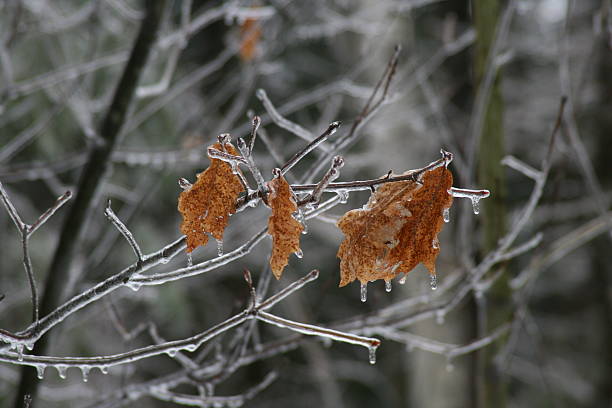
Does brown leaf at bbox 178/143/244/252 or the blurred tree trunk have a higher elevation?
the blurred tree trunk

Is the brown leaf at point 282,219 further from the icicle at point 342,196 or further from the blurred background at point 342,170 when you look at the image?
the blurred background at point 342,170

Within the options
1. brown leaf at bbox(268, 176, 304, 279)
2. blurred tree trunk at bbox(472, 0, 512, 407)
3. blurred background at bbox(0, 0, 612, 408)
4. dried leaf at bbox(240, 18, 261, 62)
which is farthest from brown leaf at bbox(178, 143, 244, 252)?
dried leaf at bbox(240, 18, 261, 62)

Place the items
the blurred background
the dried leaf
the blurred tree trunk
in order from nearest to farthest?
the blurred background
the blurred tree trunk
the dried leaf

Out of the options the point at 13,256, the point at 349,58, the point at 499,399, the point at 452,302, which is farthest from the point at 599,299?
the point at 13,256

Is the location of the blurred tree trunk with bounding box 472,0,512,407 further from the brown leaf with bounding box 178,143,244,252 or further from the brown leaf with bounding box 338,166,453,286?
the brown leaf with bounding box 178,143,244,252

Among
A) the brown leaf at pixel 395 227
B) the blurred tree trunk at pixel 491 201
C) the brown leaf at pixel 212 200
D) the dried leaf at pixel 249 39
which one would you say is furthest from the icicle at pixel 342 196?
the dried leaf at pixel 249 39
